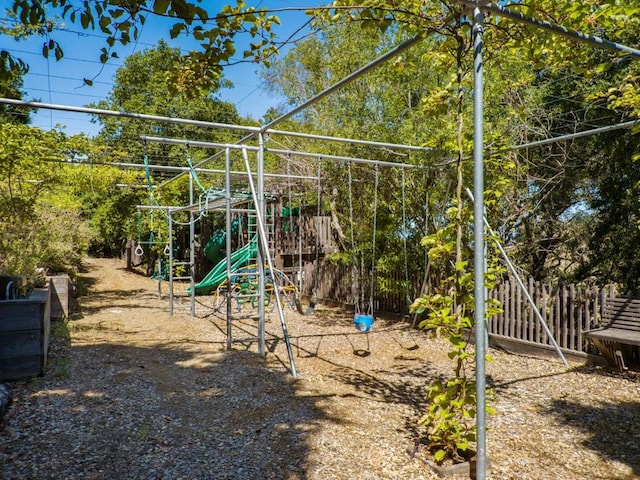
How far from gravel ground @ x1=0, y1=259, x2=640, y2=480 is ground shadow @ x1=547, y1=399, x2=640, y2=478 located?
0.02m

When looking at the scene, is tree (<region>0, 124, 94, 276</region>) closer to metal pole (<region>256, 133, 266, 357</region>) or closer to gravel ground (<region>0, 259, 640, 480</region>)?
gravel ground (<region>0, 259, 640, 480</region>)

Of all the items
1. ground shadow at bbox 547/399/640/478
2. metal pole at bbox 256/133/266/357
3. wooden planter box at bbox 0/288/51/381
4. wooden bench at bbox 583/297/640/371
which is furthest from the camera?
metal pole at bbox 256/133/266/357

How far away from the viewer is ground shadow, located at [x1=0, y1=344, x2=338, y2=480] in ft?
9.61

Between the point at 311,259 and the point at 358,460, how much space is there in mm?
9713

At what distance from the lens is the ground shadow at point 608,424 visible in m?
3.43

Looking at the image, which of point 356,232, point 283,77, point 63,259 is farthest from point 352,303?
point 283,77

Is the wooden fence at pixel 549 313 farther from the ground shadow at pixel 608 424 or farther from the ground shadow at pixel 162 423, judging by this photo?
the ground shadow at pixel 162 423

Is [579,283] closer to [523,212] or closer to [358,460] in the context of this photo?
[523,212]

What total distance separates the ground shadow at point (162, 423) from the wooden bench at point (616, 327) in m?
3.60

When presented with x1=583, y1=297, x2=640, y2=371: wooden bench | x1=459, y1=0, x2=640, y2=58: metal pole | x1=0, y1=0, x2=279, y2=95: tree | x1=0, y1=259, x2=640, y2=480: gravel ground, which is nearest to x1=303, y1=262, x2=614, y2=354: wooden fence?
x1=583, y1=297, x2=640, y2=371: wooden bench

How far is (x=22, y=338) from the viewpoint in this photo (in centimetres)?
454

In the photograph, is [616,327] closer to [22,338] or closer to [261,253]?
[261,253]

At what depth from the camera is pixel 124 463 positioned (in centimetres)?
296

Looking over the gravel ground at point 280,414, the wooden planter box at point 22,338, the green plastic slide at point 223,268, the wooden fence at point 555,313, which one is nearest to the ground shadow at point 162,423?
the gravel ground at point 280,414
